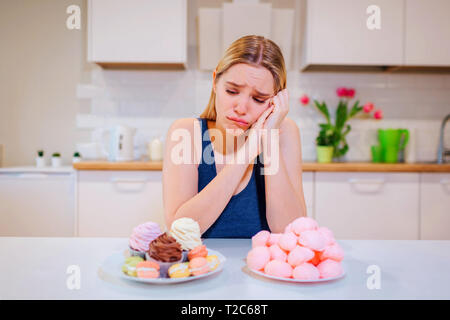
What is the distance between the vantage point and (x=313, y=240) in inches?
26.7

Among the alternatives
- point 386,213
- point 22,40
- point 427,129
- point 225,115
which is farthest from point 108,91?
point 427,129

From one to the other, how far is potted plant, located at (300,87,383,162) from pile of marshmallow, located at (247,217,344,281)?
2123 mm

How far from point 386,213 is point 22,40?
3096 mm

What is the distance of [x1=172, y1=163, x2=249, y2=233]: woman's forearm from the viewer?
3.73 feet

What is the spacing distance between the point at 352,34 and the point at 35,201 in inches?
99.0

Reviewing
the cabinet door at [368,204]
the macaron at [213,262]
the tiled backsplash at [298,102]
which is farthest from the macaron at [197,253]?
the tiled backsplash at [298,102]

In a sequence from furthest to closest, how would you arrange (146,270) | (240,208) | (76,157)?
(76,157) → (240,208) → (146,270)

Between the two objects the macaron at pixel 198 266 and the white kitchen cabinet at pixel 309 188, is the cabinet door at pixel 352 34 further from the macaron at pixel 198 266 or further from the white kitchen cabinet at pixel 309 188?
the macaron at pixel 198 266

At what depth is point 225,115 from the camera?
1239 mm

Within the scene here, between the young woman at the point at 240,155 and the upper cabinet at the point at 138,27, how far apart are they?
1.33 meters

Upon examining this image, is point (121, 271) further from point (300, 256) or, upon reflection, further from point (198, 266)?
point (300, 256)

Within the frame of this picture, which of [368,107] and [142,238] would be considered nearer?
[142,238]

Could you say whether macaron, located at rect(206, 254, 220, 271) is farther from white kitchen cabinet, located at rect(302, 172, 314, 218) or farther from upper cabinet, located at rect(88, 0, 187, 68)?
upper cabinet, located at rect(88, 0, 187, 68)

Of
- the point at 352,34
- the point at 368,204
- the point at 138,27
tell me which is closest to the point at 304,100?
the point at 352,34
